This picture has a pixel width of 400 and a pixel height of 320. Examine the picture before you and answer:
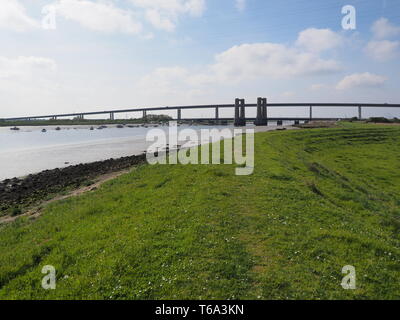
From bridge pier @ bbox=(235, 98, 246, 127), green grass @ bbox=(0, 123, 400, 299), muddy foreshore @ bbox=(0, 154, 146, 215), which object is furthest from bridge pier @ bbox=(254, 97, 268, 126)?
green grass @ bbox=(0, 123, 400, 299)

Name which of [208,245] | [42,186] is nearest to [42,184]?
[42,186]

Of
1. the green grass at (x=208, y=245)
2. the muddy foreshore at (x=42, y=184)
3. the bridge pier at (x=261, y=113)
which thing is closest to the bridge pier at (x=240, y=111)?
the bridge pier at (x=261, y=113)

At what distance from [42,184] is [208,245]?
1930 centimetres

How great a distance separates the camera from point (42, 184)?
21.8 m

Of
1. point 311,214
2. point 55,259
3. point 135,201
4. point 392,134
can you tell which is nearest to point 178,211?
point 135,201

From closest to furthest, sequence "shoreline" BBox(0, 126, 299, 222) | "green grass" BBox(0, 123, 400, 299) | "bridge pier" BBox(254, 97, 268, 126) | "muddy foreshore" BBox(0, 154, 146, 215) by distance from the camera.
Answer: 1. "green grass" BBox(0, 123, 400, 299)
2. "shoreline" BBox(0, 126, 299, 222)
3. "muddy foreshore" BBox(0, 154, 146, 215)
4. "bridge pier" BBox(254, 97, 268, 126)

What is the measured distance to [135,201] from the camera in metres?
12.2

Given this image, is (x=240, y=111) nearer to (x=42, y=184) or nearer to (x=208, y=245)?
(x=42, y=184)

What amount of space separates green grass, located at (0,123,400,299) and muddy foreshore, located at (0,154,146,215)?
4.75 meters

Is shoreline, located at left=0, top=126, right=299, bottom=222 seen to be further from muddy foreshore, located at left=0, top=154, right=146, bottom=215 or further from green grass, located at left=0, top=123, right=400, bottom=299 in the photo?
green grass, located at left=0, top=123, right=400, bottom=299

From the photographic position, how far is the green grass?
5816mm

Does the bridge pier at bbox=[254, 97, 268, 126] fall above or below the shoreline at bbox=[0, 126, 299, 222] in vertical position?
above
